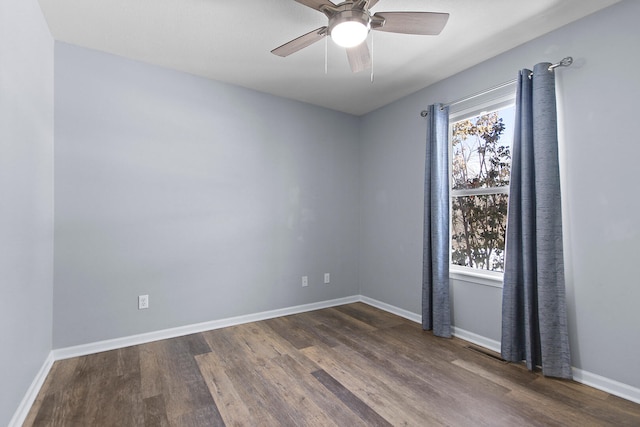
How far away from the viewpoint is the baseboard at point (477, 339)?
2.68 m

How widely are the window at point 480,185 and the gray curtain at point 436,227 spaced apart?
5.0 inches

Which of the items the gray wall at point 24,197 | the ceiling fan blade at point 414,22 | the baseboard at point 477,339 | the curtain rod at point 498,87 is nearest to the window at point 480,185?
the curtain rod at point 498,87

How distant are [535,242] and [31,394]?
11.7 feet

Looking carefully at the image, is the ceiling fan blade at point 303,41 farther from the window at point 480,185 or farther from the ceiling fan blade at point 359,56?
the window at point 480,185

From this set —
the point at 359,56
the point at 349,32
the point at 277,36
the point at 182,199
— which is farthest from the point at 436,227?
the point at 182,199

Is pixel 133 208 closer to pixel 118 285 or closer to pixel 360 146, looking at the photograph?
pixel 118 285

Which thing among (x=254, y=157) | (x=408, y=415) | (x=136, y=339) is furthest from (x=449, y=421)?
(x=254, y=157)

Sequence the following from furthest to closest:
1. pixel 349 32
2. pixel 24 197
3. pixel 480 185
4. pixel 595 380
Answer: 1. pixel 480 185
2. pixel 595 380
3. pixel 24 197
4. pixel 349 32

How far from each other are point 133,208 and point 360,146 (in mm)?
2818

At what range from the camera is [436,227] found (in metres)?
3.05

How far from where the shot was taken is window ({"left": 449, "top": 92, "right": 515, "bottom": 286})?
A: 2760mm

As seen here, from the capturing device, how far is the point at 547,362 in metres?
2.20

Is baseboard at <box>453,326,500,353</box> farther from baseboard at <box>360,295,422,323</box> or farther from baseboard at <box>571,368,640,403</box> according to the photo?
baseboard at <box>571,368,640,403</box>

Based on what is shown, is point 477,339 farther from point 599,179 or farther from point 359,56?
point 359,56
